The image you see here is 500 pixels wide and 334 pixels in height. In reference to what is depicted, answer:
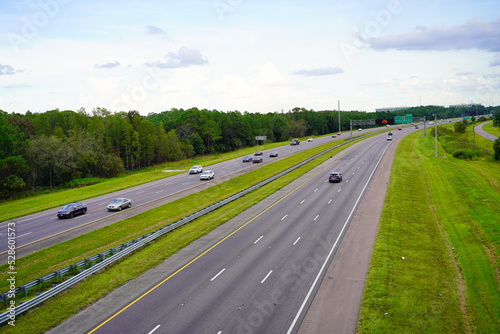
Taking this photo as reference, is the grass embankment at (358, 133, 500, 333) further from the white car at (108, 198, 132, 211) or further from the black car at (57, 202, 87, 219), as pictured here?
the black car at (57, 202, 87, 219)

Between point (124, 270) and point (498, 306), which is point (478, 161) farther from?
point (124, 270)

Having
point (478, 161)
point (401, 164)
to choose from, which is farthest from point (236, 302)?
point (478, 161)

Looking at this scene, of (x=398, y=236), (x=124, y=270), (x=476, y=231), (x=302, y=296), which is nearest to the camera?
(x=302, y=296)

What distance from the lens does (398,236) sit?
1097 inches

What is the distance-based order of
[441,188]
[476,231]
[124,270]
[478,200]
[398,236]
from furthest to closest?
[441,188]
[478,200]
[476,231]
[398,236]
[124,270]

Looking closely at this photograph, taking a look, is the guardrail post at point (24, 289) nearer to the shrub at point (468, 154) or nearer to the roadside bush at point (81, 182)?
the roadside bush at point (81, 182)

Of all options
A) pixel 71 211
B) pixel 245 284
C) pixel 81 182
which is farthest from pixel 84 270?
pixel 81 182

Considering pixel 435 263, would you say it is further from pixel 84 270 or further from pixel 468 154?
pixel 468 154

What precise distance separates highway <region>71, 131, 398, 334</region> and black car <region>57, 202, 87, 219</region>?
17724 mm

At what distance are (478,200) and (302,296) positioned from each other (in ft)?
98.1

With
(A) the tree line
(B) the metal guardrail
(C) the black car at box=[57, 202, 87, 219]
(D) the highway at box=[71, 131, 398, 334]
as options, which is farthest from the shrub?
(C) the black car at box=[57, 202, 87, 219]

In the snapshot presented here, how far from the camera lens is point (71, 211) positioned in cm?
3759

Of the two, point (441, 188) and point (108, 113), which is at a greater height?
point (108, 113)

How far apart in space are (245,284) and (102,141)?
74.2 meters
